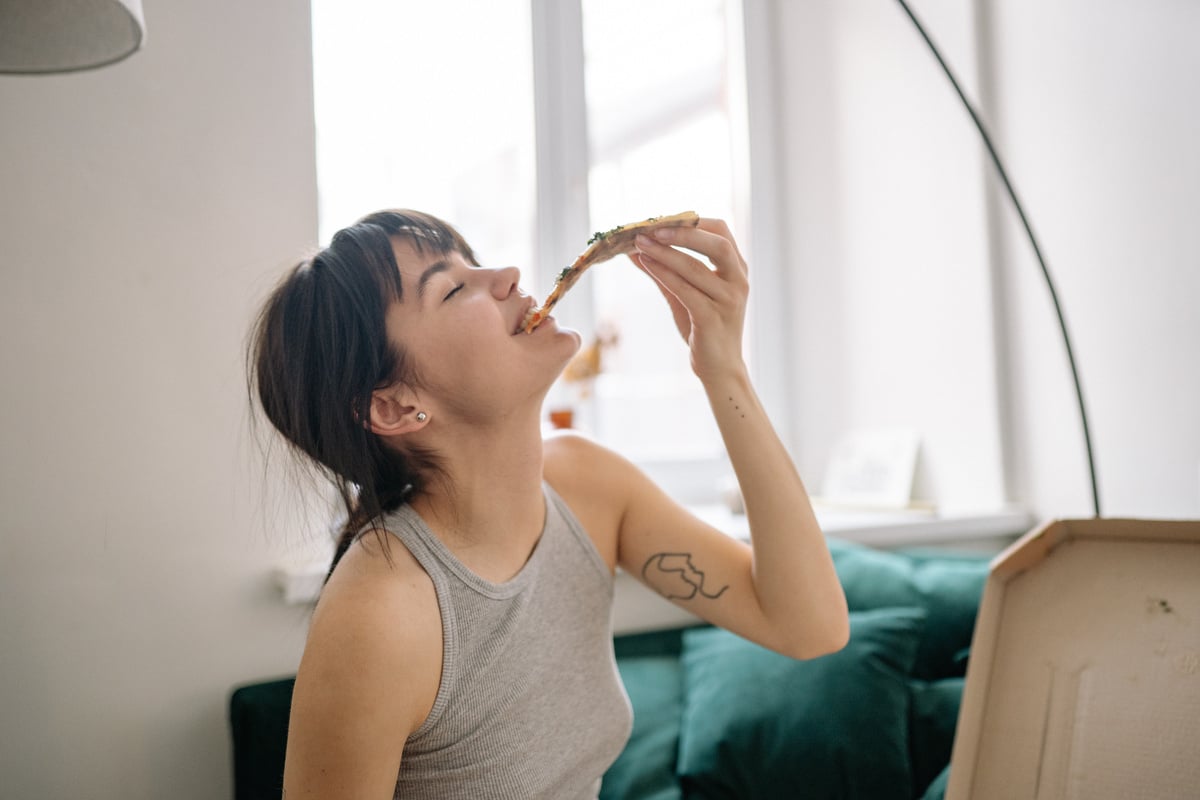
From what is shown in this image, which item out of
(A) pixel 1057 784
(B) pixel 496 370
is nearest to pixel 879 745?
(A) pixel 1057 784

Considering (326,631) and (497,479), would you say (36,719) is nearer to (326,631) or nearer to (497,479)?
(326,631)

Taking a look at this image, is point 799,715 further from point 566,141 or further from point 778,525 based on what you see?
point 566,141

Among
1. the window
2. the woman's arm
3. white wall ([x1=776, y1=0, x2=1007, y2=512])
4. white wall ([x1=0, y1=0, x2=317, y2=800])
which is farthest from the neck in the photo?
white wall ([x1=776, y1=0, x2=1007, y2=512])

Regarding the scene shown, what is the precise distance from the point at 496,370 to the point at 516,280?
0.13 m

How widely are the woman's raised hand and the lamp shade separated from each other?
79 cm

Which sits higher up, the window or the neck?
the window

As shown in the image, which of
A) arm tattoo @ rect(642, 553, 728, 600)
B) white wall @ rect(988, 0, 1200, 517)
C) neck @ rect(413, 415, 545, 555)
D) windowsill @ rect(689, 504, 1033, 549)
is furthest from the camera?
windowsill @ rect(689, 504, 1033, 549)

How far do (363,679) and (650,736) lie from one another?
0.82m

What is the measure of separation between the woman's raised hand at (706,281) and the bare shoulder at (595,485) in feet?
0.93

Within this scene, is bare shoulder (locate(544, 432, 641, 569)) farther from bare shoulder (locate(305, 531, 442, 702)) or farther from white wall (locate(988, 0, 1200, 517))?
white wall (locate(988, 0, 1200, 517))

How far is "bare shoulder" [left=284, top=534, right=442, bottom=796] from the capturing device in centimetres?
94

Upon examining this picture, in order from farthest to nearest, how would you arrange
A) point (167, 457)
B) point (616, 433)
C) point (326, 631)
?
1. point (616, 433)
2. point (167, 457)
3. point (326, 631)

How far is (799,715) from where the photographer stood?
1537 mm

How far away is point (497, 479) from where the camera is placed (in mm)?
1187
